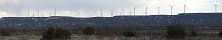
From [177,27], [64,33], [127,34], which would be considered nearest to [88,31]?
[127,34]

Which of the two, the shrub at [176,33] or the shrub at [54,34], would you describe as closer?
the shrub at [54,34]

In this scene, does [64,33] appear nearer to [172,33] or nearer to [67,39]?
[67,39]

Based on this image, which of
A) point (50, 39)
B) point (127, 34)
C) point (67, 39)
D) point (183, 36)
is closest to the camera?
point (50, 39)

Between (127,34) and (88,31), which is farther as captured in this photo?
(88,31)

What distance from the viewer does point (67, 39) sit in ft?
194

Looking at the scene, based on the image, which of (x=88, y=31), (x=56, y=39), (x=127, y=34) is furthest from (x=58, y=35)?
(x=88, y=31)

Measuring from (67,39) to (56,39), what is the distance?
2.27 metres

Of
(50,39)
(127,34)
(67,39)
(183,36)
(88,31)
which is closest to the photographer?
(50,39)

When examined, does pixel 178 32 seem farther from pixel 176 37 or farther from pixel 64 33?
pixel 64 33

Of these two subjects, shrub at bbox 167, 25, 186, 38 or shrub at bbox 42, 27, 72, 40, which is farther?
shrub at bbox 167, 25, 186, 38

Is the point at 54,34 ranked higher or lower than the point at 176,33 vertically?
higher

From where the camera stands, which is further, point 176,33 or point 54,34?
point 176,33

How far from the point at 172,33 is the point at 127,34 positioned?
12608 millimetres

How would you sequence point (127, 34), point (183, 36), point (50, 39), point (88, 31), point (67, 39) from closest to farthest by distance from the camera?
point (50, 39) → point (67, 39) → point (183, 36) → point (127, 34) → point (88, 31)
